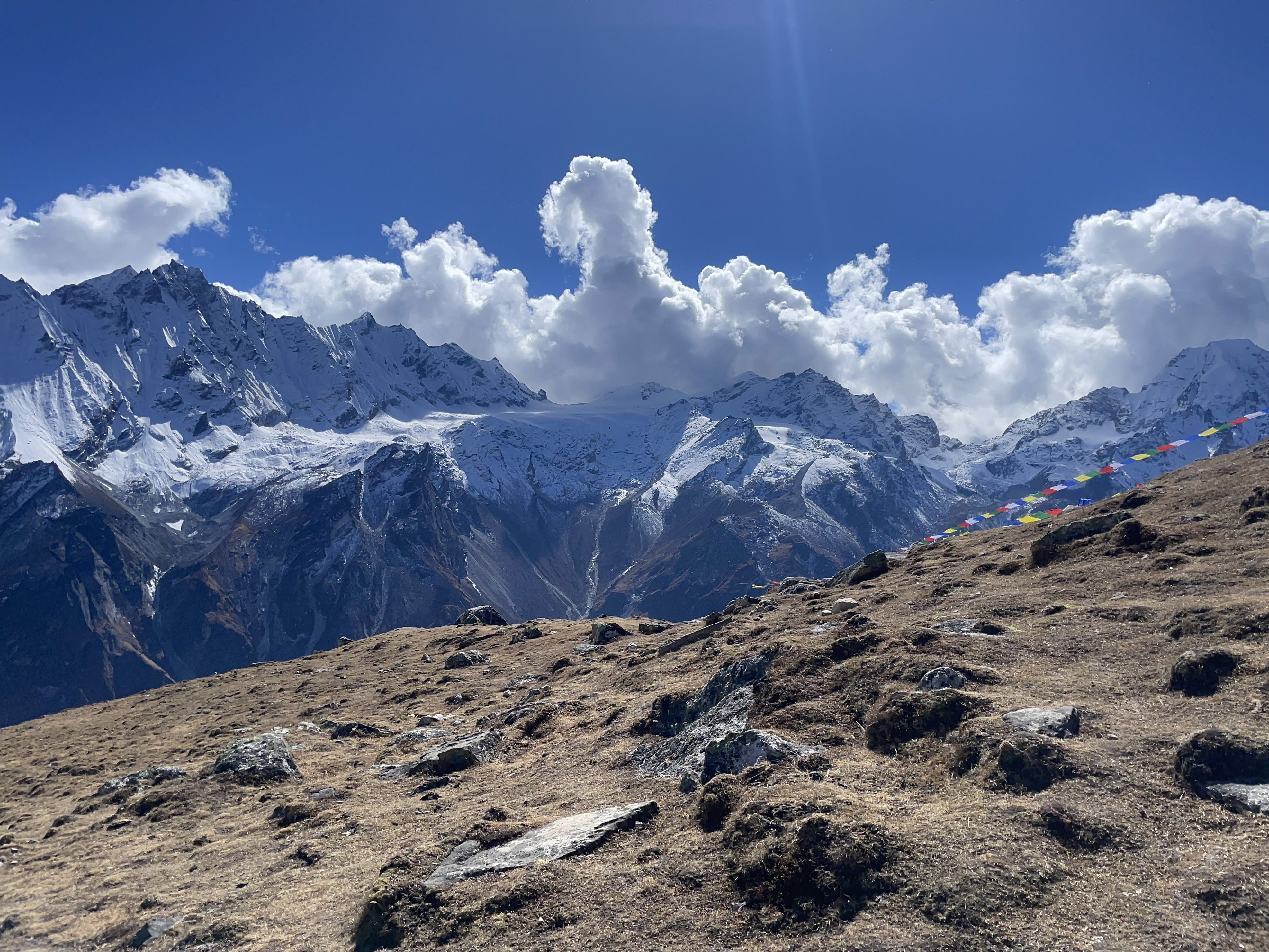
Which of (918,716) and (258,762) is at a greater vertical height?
(258,762)

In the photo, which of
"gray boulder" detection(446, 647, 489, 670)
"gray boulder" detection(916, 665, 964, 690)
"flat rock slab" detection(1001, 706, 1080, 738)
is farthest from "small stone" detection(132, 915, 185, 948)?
"gray boulder" detection(446, 647, 489, 670)

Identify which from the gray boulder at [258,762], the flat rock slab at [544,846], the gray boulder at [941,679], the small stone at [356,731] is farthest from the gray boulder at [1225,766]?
the small stone at [356,731]

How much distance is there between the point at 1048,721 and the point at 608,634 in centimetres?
4267

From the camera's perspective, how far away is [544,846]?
16812 mm

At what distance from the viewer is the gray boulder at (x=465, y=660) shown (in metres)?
54.2

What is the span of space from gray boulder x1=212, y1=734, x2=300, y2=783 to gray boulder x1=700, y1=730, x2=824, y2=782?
2013cm

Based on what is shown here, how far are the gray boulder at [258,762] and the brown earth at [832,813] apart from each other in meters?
0.75

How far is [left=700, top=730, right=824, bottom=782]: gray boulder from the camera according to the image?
18.4 metres

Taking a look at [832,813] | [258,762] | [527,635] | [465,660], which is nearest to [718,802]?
[832,813]

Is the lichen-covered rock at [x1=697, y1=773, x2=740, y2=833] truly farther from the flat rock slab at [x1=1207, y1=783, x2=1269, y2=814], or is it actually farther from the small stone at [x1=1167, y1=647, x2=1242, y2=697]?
the small stone at [x1=1167, y1=647, x2=1242, y2=697]

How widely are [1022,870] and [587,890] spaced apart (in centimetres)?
823

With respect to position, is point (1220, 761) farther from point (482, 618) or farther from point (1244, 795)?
point (482, 618)

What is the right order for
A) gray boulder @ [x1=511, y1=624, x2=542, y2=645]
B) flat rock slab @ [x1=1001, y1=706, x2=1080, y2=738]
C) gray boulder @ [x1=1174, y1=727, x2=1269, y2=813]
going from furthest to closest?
gray boulder @ [x1=511, y1=624, x2=542, y2=645], flat rock slab @ [x1=1001, y1=706, x2=1080, y2=738], gray boulder @ [x1=1174, y1=727, x2=1269, y2=813]

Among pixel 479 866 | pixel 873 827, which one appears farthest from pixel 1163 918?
pixel 479 866
